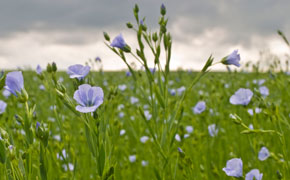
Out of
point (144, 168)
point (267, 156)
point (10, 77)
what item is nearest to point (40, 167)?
point (10, 77)

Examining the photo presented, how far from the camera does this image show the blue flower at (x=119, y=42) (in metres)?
1.63

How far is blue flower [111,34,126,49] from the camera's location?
163 cm

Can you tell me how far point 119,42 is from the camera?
165cm

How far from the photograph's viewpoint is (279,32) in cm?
228

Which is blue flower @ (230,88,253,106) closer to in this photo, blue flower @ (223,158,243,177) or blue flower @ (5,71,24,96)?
blue flower @ (223,158,243,177)

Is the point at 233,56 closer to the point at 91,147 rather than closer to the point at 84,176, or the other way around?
the point at 91,147

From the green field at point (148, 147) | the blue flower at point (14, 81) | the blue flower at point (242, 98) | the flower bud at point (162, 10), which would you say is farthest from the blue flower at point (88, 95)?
the blue flower at point (242, 98)

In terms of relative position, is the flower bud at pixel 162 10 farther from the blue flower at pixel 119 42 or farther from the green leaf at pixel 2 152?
the green leaf at pixel 2 152

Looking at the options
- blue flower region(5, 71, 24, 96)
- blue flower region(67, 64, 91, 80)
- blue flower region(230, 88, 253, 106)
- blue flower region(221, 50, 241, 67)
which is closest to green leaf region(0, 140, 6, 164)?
blue flower region(5, 71, 24, 96)

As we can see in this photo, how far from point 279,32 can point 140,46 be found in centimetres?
125

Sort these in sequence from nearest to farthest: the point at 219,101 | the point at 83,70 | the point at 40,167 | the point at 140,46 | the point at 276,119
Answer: the point at 40,167, the point at 83,70, the point at 276,119, the point at 140,46, the point at 219,101

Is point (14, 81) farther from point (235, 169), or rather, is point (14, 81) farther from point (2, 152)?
point (235, 169)

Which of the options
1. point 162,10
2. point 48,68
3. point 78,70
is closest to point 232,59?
point 162,10

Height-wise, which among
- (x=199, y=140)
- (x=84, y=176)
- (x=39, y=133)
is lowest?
(x=84, y=176)
